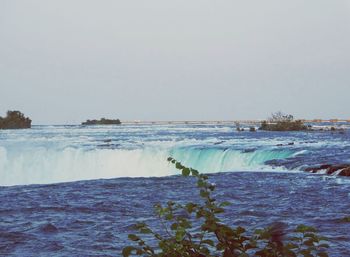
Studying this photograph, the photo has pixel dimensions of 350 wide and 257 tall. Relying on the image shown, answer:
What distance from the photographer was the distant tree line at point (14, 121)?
143m

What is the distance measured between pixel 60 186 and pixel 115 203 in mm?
6229

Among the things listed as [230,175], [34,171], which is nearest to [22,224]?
[230,175]

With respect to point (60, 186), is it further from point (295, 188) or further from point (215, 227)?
point (215, 227)

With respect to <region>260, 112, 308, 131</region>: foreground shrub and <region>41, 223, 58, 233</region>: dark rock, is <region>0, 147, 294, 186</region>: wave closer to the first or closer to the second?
<region>41, 223, 58, 233</region>: dark rock

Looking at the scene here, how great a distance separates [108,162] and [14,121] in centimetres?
11532

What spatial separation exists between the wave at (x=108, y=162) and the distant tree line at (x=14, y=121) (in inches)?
4292

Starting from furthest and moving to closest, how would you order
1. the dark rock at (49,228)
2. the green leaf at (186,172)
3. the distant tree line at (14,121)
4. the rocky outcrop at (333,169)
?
the distant tree line at (14,121), the rocky outcrop at (333,169), the dark rock at (49,228), the green leaf at (186,172)

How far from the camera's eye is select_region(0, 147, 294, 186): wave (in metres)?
33.4

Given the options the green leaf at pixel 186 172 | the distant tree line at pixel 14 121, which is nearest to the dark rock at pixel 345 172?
the green leaf at pixel 186 172

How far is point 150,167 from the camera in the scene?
34.3 m

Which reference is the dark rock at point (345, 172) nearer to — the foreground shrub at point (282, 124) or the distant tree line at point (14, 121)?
the foreground shrub at point (282, 124)

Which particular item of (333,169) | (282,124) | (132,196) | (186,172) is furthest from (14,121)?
(186,172)

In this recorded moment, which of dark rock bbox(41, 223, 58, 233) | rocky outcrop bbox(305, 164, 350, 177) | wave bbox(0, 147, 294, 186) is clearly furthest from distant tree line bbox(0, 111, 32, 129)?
dark rock bbox(41, 223, 58, 233)

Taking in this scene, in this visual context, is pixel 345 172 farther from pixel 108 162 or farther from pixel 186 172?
pixel 186 172
